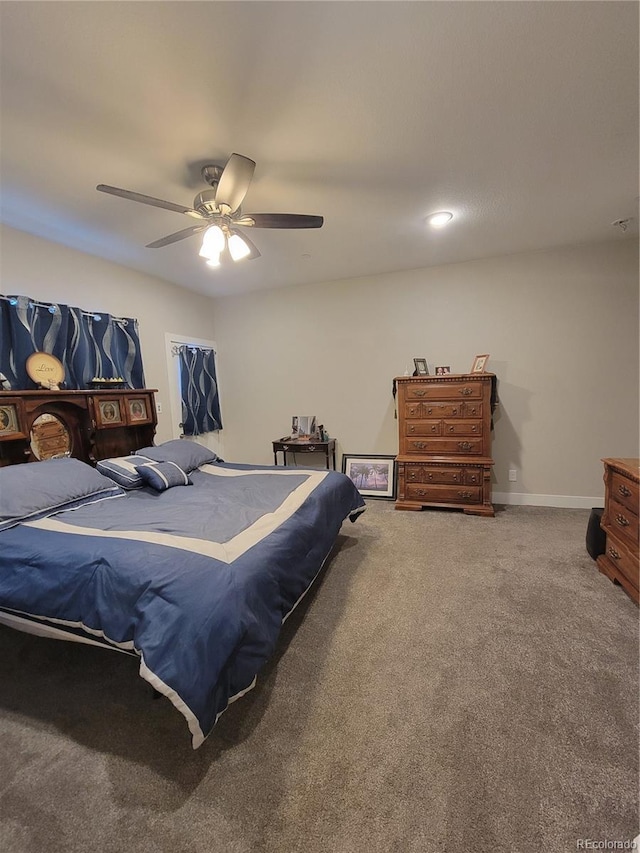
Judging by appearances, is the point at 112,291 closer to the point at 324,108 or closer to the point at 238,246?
the point at 238,246

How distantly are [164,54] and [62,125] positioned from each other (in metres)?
0.70

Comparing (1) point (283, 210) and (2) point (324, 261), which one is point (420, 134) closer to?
(1) point (283, 210)

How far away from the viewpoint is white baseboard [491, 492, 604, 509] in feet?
11.7

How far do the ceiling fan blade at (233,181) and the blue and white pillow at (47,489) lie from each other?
6.39 feet

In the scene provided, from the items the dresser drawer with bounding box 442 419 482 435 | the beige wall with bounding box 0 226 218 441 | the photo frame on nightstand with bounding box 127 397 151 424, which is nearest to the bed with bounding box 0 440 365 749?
the photo frame on nightstand with bounding box 127 397 151 424

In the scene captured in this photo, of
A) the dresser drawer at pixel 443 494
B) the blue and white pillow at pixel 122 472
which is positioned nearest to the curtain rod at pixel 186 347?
the blue and white pillow at pixel 122 472

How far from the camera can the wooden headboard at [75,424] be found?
7.78 feet

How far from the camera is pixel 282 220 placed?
1902 mm

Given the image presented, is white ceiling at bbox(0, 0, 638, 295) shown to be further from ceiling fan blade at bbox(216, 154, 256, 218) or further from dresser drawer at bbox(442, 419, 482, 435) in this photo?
dresser drawer at bbox(442, 419, 482, 435)

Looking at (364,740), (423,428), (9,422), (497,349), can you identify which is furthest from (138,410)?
(497,349)

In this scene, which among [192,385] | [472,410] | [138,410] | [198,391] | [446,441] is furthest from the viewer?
[198,391]

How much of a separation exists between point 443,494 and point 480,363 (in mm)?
1436

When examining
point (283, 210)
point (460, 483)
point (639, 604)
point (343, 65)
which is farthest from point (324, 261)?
point (639, 604)

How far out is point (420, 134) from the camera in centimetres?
173
